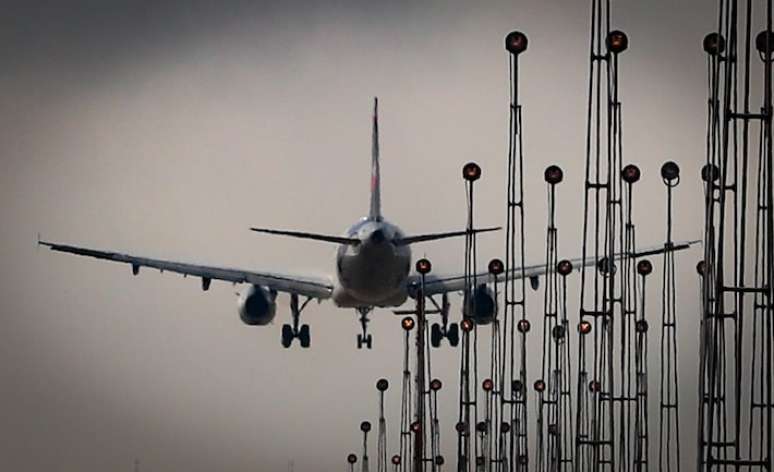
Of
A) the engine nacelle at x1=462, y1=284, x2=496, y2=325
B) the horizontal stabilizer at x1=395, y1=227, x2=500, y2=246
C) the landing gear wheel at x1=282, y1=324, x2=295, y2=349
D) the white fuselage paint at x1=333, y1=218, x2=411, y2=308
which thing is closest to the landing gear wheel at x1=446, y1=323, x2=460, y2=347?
the white fuselage paint at x1=333, y1=218, x2=411, y2=308

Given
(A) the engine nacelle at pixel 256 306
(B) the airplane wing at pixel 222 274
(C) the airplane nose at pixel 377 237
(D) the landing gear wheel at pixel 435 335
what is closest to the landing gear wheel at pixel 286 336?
(A) the engine nacelle at pixel 256 306

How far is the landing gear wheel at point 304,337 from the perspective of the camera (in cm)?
4000

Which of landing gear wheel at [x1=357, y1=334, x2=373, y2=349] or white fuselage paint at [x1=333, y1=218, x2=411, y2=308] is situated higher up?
white fuselage paint at [x1=333, y1=218, x2=411, y2=308]

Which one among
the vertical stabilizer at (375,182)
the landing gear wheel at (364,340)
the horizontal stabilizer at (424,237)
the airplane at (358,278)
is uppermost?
the vertical stabilizer at (375,182)

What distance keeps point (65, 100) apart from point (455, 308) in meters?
11.0

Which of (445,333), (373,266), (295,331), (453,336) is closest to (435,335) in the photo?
(445,333)

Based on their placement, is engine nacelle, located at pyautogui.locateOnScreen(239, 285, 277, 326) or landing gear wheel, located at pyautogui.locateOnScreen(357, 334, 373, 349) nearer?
landing gear wheel, located at pyautogui.locateOnScreen(357, 334, 373, 349)

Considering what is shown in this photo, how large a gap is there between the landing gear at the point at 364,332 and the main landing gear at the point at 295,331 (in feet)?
4.27

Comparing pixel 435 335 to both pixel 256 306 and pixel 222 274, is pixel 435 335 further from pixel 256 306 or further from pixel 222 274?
pixel 222 274

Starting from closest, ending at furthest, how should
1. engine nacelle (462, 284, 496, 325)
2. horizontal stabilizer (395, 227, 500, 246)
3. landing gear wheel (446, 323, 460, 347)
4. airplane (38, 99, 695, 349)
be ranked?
horizontal stabilizer (395, 227, 500, 246), engine nacelle (462, 284, 496, 325), airplane (38, 99, 695, 349), landing gear wheel (446, 323, 460, 347)

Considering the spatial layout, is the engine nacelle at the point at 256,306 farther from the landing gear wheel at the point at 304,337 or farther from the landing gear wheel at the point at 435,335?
the landing gear wheel at the point at 435,335

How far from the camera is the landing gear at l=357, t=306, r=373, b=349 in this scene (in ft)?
127

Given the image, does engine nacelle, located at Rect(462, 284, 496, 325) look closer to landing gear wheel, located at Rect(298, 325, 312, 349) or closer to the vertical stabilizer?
the vertical stabilizer

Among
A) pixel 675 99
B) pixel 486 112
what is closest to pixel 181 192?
pixel 486 112
